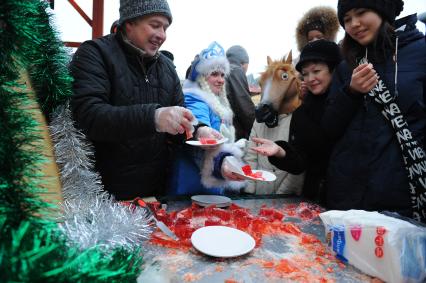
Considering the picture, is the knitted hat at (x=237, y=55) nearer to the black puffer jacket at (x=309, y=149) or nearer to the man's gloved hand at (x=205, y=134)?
the black puffer jacket at (x=309, y=149)

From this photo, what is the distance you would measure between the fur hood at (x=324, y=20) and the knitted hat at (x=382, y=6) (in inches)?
46.6

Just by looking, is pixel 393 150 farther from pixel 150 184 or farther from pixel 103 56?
pixel 103 56

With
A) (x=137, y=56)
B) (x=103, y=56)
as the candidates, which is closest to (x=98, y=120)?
(x=103, y=56)

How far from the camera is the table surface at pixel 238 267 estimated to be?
89 cm

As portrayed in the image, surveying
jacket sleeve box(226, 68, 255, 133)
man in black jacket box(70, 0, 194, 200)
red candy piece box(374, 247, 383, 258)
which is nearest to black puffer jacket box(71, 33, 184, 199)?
man in black jacket box(70, 0, 194, 200)

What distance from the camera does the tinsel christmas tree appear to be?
0.47 m

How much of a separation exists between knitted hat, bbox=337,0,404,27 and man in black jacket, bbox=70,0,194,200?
89 cm

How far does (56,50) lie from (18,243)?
0.73 metres

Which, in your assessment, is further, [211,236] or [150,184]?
[150,184]

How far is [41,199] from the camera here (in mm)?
639

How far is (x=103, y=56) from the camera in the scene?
140cm

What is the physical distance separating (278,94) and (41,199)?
74.9 inches

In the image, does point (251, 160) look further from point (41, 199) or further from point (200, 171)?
point (41, 199)

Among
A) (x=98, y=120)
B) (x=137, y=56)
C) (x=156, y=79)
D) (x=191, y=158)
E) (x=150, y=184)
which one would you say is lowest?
(x=150, y=184)
